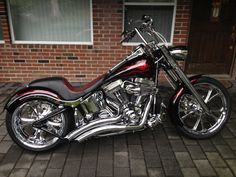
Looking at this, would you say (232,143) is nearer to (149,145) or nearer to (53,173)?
(149,145)

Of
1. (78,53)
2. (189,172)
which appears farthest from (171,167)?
(78,53)

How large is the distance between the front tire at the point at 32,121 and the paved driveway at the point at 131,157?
0.41 ft

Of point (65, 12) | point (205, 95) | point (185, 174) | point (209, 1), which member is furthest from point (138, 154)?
point (209, 1)

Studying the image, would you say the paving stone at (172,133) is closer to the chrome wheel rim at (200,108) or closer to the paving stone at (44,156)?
the chrome wheel rim at (200,108)

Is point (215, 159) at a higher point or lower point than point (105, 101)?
lower

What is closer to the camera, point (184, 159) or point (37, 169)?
point (37, 169)

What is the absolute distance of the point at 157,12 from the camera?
→ 4305mm

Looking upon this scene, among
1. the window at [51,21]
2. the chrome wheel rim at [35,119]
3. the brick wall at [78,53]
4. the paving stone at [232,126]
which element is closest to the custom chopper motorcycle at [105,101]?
the chrome wheel rim at [35,119]

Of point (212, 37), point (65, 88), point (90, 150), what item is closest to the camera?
point (65, 88)

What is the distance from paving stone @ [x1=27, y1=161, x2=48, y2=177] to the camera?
226 centimetres

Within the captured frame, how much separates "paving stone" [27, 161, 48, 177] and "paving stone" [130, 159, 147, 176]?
0.89 meters

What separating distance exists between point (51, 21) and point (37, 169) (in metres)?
2.97

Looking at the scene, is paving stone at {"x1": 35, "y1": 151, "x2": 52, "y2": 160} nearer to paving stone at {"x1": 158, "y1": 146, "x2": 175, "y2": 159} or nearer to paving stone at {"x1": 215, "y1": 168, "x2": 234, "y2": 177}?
paving stone at {"x1": 158, "y1": 146, "x2": 175, "y2": 159}

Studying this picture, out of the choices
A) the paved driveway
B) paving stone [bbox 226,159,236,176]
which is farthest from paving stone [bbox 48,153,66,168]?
paving stone [bbox 226,159,236,176]
